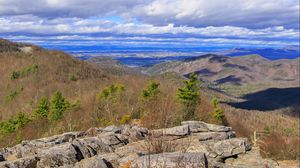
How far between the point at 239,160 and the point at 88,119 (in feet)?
Result: 54.7

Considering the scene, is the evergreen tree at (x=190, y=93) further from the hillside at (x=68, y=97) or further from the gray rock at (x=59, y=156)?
the gray rock at (x=59, y=156)

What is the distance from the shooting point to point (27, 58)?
133750 mm

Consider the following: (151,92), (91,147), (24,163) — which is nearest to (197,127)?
(91,147)

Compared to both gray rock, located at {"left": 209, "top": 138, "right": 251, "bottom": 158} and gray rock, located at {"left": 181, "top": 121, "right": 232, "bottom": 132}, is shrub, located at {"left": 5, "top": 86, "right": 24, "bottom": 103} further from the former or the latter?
gray rock, located at {"left": 209, "top": 138, "right": 251, "bottom": 158}

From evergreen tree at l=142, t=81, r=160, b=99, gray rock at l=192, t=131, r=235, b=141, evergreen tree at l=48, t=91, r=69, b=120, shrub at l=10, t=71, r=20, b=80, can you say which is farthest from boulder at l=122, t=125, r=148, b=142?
shrub at l=10, t=71, r=20, b=80

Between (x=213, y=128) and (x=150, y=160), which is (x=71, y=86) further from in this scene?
(x=150, y=160)

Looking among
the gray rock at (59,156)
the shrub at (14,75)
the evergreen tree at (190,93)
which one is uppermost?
the gray rock at (59,156)

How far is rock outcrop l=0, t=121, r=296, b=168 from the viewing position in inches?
383

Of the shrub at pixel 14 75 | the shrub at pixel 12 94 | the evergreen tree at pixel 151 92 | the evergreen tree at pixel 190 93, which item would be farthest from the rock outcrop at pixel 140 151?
the shrub at pixel 14 75

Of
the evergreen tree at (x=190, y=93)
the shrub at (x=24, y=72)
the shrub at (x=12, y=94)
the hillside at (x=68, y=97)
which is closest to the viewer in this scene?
the hillside at (x=68, y=97)

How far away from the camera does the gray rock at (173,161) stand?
9.09 meters

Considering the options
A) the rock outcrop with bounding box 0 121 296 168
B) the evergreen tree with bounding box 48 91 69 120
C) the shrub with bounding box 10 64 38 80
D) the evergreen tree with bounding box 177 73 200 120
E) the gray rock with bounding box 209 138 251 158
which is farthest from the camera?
the shrub with bounding box 10 64 38 80

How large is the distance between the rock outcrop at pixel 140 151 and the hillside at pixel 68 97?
7.74ft

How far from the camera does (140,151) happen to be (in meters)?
12.2
